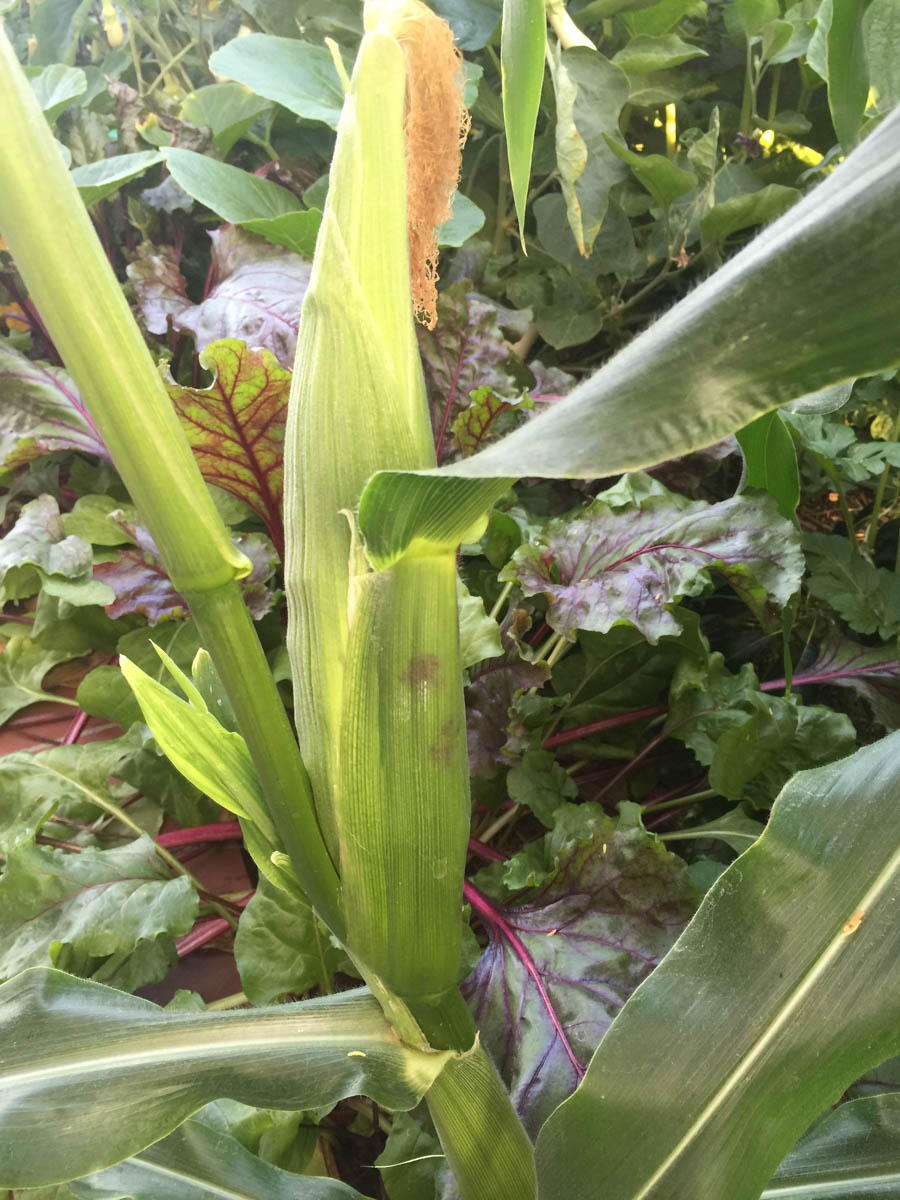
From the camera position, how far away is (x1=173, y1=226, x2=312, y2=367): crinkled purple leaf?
31.4 inches

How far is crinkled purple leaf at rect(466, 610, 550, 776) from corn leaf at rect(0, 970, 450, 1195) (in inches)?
11.9

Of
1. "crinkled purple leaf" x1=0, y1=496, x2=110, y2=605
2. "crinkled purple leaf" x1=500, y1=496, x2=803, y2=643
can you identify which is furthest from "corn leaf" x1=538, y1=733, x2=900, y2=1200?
"crinkled purple leaf" x1=0, y1=496, x2=110, y2=605

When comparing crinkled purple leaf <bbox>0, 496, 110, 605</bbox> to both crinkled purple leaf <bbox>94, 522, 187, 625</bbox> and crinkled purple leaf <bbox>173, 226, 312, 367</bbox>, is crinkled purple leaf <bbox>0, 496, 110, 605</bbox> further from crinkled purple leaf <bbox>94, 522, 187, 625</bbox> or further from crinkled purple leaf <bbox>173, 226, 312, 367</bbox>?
crinkled purple leaf <bbox>173, 226, 312, 367</bbox>

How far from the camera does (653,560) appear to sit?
0.65 meters

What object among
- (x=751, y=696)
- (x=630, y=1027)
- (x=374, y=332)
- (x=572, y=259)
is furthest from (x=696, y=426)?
(x=572, y=259)

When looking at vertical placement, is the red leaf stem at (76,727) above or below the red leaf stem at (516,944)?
above

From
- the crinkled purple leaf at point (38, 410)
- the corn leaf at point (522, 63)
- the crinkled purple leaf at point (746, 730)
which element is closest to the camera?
the corn leaf at point (522, 63)

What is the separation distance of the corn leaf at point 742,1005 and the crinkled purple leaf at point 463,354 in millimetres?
600

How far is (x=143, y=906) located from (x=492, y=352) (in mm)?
621

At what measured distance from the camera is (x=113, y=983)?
63 cm

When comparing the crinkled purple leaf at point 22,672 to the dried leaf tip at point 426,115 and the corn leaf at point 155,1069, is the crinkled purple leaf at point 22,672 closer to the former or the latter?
the corn leaf at point 155,1069

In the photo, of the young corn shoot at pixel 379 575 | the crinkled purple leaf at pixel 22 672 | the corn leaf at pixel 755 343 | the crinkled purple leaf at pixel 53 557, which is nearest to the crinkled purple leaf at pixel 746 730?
the young corn shoot at pixel 379 575

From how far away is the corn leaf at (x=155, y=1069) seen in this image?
0.35 m

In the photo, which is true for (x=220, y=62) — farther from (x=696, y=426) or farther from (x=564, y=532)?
(x=696, y=426)
